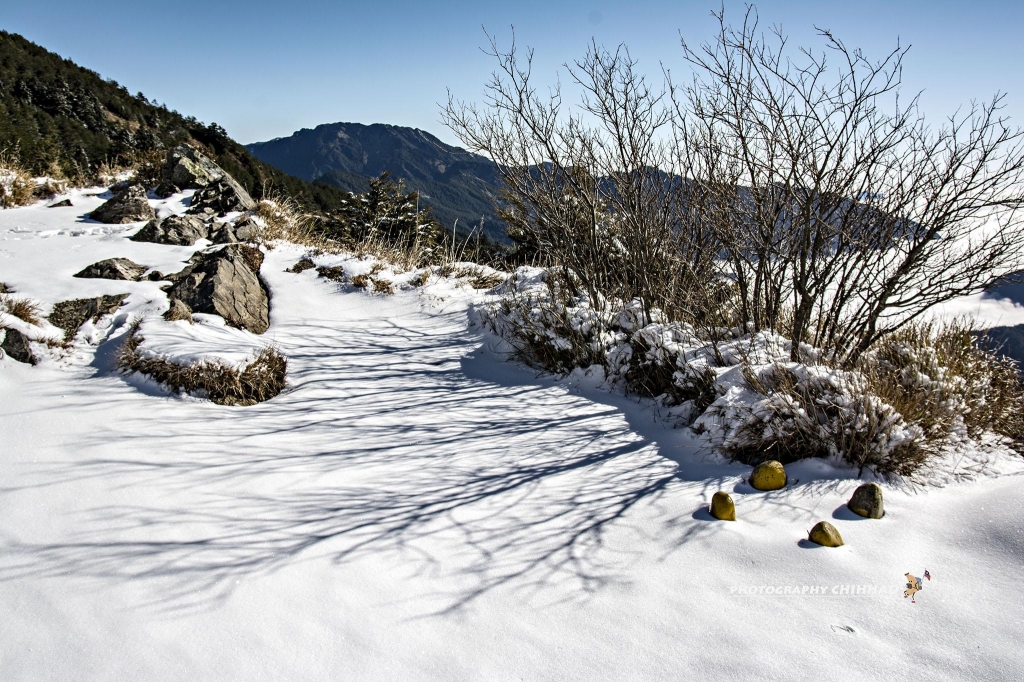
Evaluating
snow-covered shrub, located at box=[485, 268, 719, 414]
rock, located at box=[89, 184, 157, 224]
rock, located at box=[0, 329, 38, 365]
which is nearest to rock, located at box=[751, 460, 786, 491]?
snow-covered shrub, located at box=[485, 268, 719, 414]

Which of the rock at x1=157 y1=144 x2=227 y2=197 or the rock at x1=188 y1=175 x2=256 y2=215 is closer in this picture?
the rock at x1=188 y1=175 x2=256 y2=215

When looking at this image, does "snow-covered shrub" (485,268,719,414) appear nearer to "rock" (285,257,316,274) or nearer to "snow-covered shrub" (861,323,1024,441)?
"snow-covered shrub" (861,323,1024,441)

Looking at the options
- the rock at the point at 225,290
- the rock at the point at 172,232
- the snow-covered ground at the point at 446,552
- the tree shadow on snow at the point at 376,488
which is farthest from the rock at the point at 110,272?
the snow-covered ground at the point at 446,552

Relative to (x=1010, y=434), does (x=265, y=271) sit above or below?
above

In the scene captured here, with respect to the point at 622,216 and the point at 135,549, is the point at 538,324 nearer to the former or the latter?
the point at 622,216

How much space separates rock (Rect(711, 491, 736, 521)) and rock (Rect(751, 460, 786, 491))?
352mm

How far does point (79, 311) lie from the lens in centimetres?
425

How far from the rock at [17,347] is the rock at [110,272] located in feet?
4.86

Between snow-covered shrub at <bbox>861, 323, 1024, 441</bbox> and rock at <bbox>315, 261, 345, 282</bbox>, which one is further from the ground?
rock at <bbox>315, 261, 345, 282</bbox>

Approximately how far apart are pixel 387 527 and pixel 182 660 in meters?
0.84

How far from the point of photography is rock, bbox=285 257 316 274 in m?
6.91

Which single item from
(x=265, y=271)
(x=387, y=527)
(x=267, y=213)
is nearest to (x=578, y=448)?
(x=387, y=527)

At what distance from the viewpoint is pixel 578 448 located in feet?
10.2

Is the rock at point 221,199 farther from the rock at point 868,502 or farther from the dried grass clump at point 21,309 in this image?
the rock at point 868,502
